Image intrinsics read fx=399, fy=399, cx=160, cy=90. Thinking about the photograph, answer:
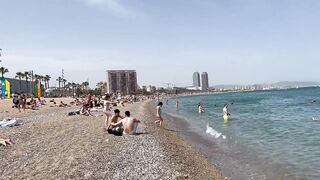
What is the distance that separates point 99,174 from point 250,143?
1279 centimetres

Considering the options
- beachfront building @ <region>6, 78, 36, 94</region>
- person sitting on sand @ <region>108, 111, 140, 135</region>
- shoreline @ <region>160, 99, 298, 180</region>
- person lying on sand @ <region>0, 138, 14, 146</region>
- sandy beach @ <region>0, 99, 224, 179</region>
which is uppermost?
beachfront building @ <region>6, 78, 36, 94</region>

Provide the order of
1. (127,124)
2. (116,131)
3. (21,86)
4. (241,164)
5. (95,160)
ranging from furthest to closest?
1. (21,86)
2. (127,124)
3. (116,131)
4. (241,164)
5. (95,160)

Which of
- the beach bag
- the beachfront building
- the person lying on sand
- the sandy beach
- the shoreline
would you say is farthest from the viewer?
the beachfront building

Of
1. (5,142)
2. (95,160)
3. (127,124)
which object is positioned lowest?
(95,160)

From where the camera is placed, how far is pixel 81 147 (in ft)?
47.8

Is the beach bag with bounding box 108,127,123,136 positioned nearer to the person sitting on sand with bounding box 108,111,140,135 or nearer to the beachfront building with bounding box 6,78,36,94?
the person sitting on sand with bounding box 108,111,140,135

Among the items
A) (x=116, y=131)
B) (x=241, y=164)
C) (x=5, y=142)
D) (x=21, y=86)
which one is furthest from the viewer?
(x=21, y=86)

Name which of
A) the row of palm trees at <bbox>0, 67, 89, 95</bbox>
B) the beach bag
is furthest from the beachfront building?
the beach bag

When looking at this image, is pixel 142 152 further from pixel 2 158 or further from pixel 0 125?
pixel 0 125

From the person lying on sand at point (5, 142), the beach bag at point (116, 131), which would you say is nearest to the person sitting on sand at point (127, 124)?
the beach bag at point (116, 131)

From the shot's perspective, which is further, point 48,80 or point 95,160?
point 48,80

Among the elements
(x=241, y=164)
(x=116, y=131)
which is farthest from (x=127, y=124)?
(x=241, y=164)

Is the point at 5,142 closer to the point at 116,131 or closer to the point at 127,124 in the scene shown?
the point at 116,131

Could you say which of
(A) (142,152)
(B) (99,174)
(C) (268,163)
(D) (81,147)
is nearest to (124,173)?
(B) (99,174)
